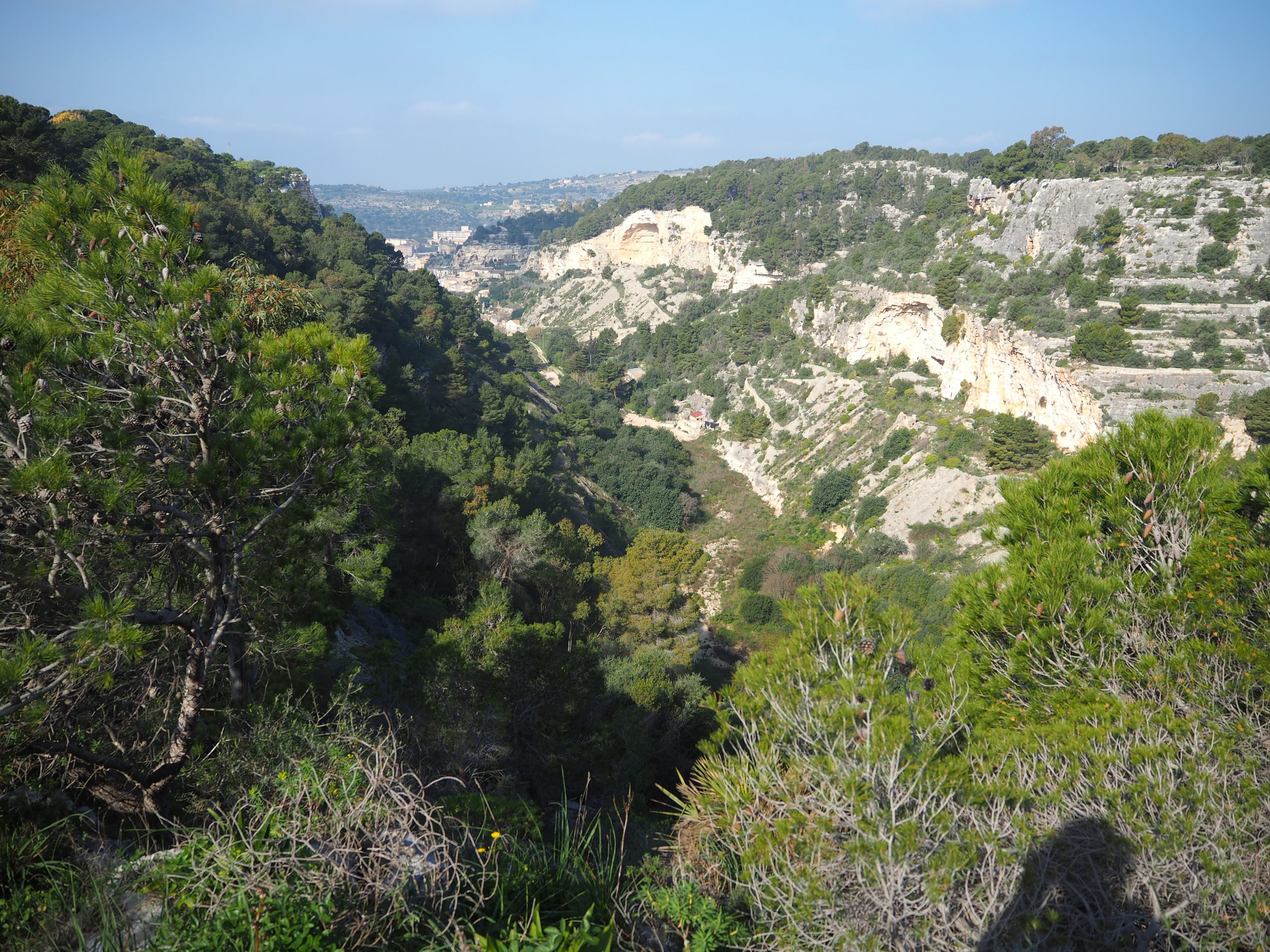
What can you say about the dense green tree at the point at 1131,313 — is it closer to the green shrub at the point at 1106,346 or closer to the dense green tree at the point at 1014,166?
the green shrub at the point at 1106,346

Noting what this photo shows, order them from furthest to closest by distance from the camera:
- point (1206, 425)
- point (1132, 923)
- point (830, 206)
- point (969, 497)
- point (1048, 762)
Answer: point (830, 206) → point (969, 497) → point (1206, 425) → point (1048, 762) → point (1132, 923)

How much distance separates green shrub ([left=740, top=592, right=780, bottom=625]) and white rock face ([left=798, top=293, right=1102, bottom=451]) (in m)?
12.8

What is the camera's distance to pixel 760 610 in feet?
85.4

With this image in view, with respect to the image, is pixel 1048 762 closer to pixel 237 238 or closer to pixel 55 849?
pixel 55 849

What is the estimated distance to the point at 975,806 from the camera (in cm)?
406

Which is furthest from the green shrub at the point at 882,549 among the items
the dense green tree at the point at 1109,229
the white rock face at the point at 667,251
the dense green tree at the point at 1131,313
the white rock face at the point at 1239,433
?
the white rock face at the point at 667,251

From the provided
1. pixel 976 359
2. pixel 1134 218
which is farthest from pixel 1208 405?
pixel 1134 218

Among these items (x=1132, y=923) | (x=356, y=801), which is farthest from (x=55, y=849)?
(x=1132, y=923)

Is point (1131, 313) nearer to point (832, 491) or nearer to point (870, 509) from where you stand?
point (870, 509)

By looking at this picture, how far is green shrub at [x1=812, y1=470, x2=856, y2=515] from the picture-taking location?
36.0 m

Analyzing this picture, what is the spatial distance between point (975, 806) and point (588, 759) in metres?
8.03

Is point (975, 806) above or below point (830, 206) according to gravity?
below

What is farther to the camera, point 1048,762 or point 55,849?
point 1048,762

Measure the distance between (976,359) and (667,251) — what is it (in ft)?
185
